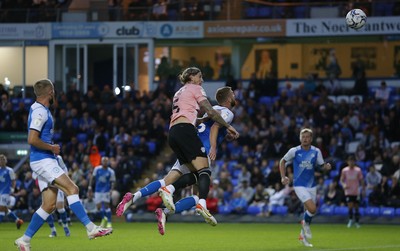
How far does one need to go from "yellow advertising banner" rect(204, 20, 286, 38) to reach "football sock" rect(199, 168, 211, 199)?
76.7ft

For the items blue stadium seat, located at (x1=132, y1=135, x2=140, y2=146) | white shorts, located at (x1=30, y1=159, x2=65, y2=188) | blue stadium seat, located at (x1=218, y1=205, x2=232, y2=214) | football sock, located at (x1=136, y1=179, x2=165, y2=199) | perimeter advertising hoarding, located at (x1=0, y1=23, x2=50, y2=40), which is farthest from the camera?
perimeter advertising hoarding, located at (x1=0, y1=23, x2=50, y2=40)

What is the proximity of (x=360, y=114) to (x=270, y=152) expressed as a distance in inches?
134

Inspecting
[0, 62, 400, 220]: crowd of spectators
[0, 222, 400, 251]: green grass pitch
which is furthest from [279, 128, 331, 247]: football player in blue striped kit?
[0, 62, 400, 220]: crowd of spectators

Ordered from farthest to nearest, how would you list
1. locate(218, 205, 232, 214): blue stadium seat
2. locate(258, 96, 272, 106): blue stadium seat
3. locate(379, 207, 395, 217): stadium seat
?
locate(258, 96, 272, 106): blue stadium seat → locate(218, 205, 232, 214): blue stadium seat → locate(379, 207, 395, 217): stadium seat

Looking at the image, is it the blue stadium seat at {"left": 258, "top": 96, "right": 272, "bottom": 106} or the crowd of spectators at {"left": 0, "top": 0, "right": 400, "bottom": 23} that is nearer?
the blue stadium seat at {"left": 258, "top": 96, "right": 272, "bottom": 106}

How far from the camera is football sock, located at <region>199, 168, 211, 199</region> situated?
14.4 meters

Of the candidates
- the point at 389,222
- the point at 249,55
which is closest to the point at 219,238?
the point at 389,222

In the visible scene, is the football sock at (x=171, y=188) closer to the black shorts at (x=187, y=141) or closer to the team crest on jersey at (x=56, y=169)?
the black shorts at (x=187, y=141)

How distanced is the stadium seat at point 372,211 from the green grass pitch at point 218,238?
4.12ft

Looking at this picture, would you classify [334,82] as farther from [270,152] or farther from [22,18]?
[22,18]

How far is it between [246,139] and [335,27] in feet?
22.2

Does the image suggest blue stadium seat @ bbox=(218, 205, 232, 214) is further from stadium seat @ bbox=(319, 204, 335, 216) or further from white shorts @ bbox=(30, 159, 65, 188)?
white shorts @ bbox=(30, 159, 65, 188)

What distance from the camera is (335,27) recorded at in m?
36.7

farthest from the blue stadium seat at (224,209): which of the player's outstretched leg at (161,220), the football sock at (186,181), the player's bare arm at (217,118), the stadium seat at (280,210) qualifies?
the player's bare arm at (217,118)
